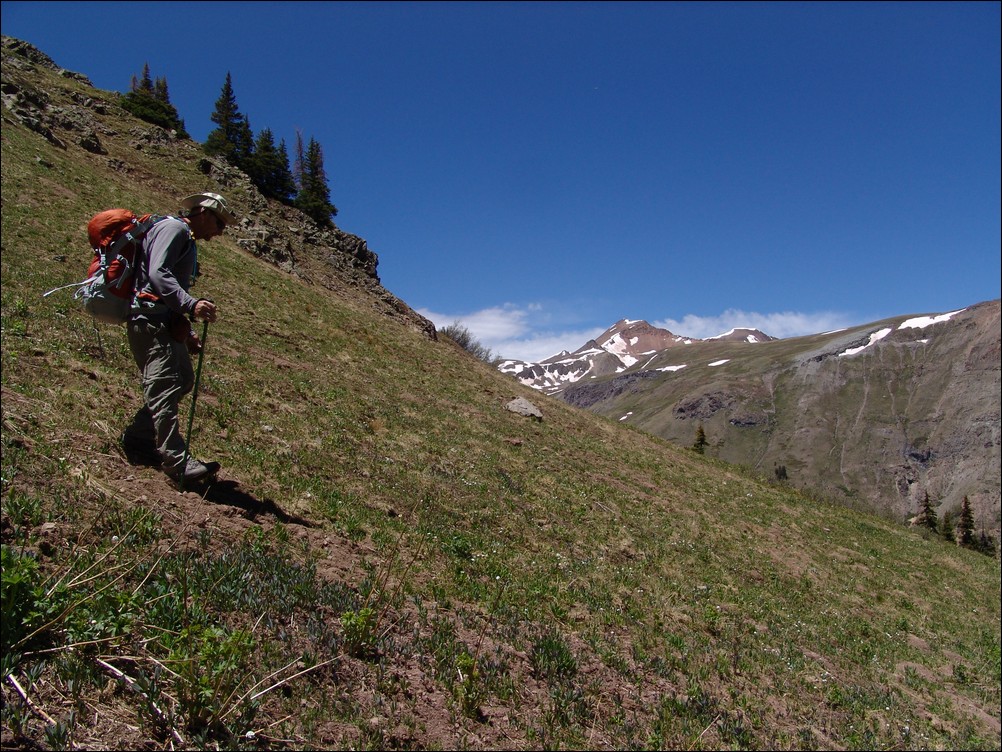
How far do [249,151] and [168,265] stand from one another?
59.5 meters

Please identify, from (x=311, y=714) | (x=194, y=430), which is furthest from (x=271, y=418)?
(x=311, y=714)

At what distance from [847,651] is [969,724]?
1873mm

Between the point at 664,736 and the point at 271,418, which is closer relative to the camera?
the point at 664,736

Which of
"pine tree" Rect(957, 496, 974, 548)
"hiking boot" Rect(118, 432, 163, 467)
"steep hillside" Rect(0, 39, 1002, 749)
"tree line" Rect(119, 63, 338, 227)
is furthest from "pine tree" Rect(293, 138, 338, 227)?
"pine tree" Rect(957, 496, 974, 548)

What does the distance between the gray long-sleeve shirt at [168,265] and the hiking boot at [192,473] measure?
183 cm

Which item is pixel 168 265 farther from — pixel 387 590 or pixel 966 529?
pixel 966 529

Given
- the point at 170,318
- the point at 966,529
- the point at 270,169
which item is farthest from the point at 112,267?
the point at 966,529

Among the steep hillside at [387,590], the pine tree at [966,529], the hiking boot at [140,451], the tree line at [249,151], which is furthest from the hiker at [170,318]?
the pine tree at [966,529]

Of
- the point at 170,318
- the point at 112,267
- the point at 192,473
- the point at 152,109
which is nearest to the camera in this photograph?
the point at 112,267

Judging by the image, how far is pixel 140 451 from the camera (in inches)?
269

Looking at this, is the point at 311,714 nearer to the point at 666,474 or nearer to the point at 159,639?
the point at 159,639

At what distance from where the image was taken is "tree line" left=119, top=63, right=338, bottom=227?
51906 mm

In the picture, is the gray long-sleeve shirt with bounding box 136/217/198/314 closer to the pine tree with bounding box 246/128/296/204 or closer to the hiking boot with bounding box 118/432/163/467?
the hiking boot with bounding box 118/432/163/467

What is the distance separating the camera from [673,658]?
23.0ft
